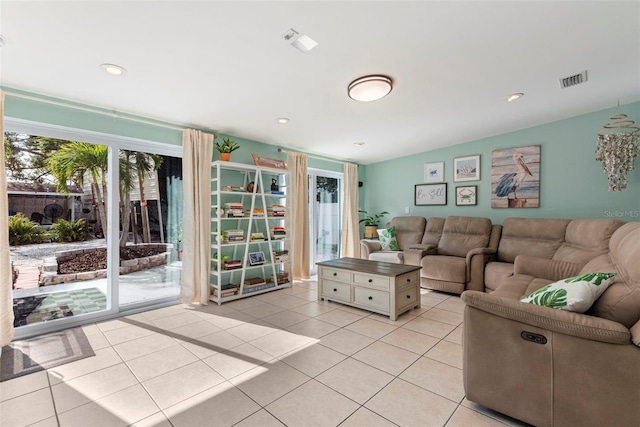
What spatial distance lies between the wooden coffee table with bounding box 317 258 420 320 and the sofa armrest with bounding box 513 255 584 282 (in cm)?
117

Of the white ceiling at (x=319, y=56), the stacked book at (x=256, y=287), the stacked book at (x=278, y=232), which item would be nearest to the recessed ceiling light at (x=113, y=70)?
the white ceiling at (x=319, y=56)

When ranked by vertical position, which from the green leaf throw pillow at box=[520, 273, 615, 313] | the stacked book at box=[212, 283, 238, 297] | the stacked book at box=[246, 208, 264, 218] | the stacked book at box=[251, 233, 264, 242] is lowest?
the stacked book at box=[212, 283, 238, 297]

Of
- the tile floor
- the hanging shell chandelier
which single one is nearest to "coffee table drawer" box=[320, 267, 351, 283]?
the tile floor

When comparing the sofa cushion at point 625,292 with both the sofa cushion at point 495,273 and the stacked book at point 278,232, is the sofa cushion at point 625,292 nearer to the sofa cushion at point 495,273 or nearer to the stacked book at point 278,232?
the sofa cushion at point 495,273

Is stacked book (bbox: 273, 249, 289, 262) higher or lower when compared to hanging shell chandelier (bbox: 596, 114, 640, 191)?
lower

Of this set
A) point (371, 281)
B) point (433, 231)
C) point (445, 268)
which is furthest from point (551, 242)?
point (371, 281)

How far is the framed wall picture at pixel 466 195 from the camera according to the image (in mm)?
4805

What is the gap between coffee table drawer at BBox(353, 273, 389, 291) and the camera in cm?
312

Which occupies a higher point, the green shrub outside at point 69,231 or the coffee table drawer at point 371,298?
the green shrub outside at point 69,231

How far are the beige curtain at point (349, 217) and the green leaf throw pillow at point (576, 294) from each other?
4.20 m

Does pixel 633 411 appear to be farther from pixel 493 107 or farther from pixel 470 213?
pixel 470 213

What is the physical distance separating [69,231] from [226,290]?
1.76 m

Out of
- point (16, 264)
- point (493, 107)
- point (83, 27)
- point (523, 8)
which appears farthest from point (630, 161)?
point (16, 264)

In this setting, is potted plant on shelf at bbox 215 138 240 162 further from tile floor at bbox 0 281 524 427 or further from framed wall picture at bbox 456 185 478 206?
framed wall picture at bbox 456 185 478 206
